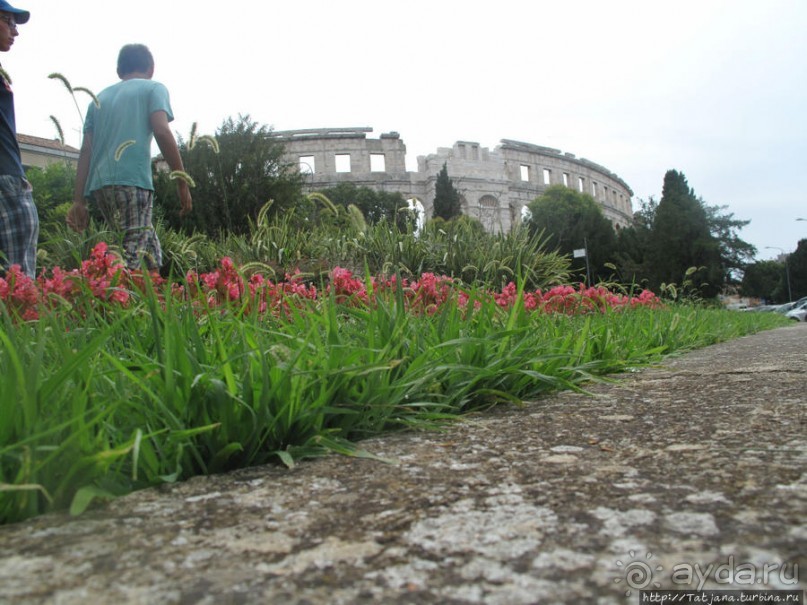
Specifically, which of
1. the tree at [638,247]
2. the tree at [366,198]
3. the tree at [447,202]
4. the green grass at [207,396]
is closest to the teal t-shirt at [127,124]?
the green grass at [207,396]

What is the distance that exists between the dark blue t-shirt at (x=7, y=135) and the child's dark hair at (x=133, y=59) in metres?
1.07

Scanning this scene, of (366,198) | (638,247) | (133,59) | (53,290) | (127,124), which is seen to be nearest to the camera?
(53,290)

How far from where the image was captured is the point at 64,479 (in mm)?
866

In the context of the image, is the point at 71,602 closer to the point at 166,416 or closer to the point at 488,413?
the point at 166,416

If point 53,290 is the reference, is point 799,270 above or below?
above

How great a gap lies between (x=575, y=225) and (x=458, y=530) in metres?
46.7

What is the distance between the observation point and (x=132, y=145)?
3.87 metres

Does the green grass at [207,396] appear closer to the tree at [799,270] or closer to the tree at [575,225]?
the tree at [575,225]

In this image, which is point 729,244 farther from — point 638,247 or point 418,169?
point 418,169

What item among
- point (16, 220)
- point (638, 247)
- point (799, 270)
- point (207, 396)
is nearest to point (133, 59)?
point (16, 220)

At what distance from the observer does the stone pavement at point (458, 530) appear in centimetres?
60

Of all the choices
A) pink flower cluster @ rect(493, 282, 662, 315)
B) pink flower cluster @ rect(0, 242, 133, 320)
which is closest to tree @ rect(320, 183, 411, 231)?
pink flower cluster @ rect(493, 282, 662, 315)

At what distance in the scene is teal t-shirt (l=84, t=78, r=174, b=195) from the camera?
381 centimetres

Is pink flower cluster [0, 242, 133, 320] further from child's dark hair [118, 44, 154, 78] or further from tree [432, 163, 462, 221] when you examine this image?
tree [432, 163, 462, 221]
